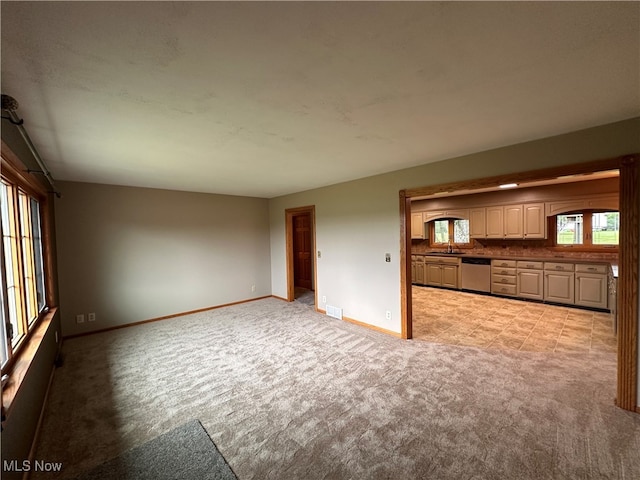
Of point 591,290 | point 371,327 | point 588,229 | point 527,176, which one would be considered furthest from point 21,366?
point 588,229

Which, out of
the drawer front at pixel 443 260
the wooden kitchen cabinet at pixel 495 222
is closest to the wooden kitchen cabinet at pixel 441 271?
the drawer front at pixel 443 260

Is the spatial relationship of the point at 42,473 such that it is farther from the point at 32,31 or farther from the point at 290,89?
the point at 290,89

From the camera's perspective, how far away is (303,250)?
7.10 meters

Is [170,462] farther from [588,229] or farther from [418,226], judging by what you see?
[588,229]

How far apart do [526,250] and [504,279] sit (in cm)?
91

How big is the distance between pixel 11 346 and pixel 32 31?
6.46 feet

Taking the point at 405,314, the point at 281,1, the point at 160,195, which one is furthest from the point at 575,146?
the point at 160,195

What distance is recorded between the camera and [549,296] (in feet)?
15.7

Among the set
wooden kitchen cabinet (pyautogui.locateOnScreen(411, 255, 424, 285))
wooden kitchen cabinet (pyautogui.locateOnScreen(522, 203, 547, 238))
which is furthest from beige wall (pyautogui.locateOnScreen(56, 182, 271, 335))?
wooden kitchen cabinet (pyautogui.locateOnScreen(522, 203, 547, 238))

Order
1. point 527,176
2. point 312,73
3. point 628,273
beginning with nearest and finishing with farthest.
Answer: point 312,73, point 628,273, point 527,176

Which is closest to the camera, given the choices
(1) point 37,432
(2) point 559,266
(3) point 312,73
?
(3) point 312,73

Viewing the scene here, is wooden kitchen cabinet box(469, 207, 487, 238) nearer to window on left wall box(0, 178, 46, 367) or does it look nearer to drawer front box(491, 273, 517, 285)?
drawer front box(491, 273, 517, 285)

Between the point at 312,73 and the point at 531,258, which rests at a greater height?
the point at 312,73

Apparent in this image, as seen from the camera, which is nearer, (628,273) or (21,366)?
(21,366)
